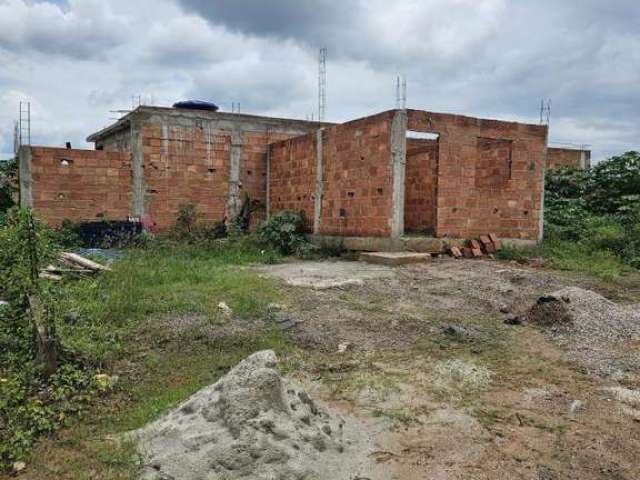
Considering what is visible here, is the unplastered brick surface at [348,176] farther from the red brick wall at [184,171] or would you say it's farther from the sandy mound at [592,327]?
the sandy mound at [592,327]

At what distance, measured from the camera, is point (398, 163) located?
961 cm

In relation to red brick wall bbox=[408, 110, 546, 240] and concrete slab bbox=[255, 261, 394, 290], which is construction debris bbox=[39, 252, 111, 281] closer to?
concrete slab bbox=[255, 261, 394, 290]

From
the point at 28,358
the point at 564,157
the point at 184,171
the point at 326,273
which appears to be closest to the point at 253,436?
the point at 28,358

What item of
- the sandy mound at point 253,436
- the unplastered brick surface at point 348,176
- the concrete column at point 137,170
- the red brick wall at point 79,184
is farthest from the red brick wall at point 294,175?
the sandy mound at point 253,436

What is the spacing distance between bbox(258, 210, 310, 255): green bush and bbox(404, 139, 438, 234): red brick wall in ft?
7.97

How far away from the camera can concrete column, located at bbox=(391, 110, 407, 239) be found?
956cm

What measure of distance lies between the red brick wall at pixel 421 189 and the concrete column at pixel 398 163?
112cm

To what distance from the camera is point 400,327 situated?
5.09 m

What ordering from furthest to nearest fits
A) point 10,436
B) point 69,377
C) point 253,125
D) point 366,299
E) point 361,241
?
point 253,125 < point 361,241 < point 366,299 < point 69,377 < point 10,436

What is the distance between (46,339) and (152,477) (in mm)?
1705

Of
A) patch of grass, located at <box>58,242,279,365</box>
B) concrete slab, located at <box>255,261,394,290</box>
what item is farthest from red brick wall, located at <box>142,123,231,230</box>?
concrete slab, located at <box>255,261,394,290</box>

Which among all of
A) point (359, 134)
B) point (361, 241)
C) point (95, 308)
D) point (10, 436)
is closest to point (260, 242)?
point (361, 241)

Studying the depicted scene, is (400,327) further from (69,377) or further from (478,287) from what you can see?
(69,377)

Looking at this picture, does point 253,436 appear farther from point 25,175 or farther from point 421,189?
point 25,175
